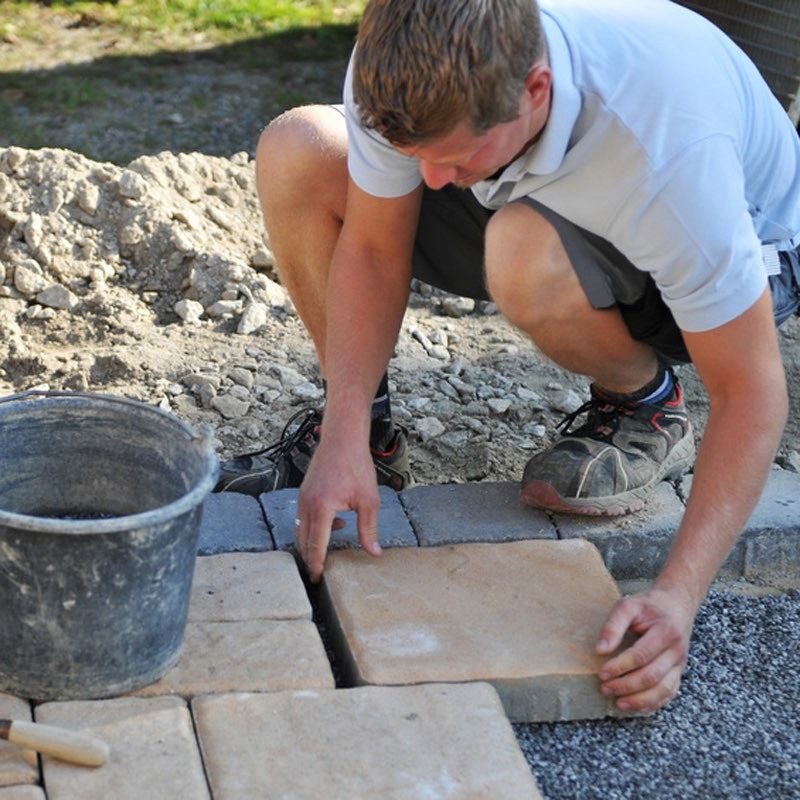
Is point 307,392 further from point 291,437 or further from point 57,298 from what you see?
point 57,298

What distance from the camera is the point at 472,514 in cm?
326

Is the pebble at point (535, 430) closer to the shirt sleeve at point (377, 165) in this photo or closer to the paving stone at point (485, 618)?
the paving stone at point (485, 618)

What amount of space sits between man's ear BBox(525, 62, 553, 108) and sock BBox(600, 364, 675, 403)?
105 centimetres

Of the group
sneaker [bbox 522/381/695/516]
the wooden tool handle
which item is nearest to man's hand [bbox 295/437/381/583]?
sneaker [bbox 522/381/695/516]

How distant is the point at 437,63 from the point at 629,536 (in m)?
1.41

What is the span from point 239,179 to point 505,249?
2149mm

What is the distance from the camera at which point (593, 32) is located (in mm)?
2703

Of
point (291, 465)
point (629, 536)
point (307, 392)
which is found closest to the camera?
point (629, 536)

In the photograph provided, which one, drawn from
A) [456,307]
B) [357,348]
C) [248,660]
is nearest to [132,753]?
[248,660]

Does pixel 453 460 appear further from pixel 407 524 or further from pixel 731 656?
pixel 731 656

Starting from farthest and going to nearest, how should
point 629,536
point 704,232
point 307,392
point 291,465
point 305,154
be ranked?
point 307,392, point 291,465, point 305,154, point 629,536, point 704,232

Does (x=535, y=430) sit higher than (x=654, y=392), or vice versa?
(x=654, y=392)

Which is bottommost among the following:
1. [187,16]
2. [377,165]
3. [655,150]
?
[187,16]

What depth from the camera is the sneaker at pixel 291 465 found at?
11.2 ft
